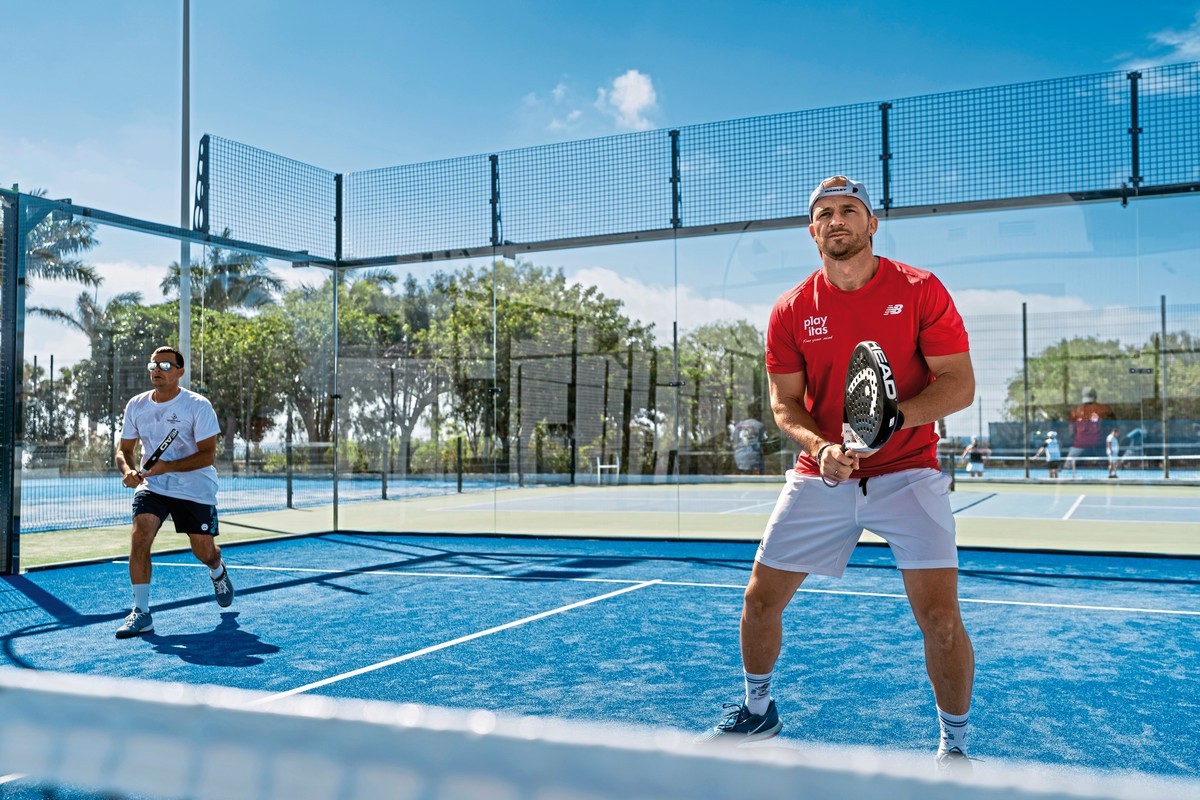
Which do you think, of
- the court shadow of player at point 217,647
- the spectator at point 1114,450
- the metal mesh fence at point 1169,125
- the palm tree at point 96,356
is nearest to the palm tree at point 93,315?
the palm tree at point 96,356

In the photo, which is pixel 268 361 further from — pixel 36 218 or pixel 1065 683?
pixel 1065 683

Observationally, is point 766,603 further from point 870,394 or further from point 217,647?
point 217,647

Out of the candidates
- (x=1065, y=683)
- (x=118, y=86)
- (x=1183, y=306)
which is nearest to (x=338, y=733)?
(x=1065, y=683)

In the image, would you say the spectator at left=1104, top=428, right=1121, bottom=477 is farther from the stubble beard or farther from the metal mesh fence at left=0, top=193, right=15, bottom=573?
the metal mesh fence at left=0, top=193, right=15, bottom=573

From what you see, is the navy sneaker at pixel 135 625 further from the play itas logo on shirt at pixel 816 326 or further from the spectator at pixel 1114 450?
the spectator at pixel 1114 450

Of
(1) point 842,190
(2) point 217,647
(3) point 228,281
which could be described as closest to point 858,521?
(1) point 842,190

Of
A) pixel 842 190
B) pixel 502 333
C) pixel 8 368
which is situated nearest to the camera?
pixel 842 190

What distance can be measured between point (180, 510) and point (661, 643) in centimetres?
312

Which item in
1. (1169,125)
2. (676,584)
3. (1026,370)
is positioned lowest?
(676,584)

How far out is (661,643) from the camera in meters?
5.46

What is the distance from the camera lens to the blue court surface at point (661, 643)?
13.2 ft

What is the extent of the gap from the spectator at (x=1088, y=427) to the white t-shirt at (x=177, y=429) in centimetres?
773

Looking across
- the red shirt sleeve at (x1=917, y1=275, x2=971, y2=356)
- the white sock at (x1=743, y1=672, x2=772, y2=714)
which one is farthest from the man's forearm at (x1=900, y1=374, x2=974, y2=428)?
the white sock at (x1=743, y1=672, x2=772, y2=714)

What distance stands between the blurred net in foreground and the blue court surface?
123 inches
